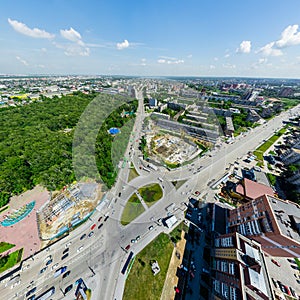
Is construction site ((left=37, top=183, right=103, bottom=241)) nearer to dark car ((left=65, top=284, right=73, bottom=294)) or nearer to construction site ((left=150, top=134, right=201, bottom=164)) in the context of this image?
dark car ((left=65, top=284, right=73, bottom=294))

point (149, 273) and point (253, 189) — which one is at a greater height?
point (253, 189)

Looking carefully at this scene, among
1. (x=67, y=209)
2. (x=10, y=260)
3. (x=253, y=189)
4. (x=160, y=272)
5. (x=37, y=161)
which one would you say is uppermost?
(x=37, y=161)

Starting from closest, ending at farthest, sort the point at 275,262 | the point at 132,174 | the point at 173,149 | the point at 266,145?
the point at 275,262, the point at 132,174, the point at 173,149, the point at 266,145

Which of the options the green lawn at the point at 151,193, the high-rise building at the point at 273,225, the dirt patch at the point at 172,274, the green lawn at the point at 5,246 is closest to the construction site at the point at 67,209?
the green lawn at the point at 5,246

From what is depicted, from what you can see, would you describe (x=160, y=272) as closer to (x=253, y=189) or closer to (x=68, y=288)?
(x=68, y=288)

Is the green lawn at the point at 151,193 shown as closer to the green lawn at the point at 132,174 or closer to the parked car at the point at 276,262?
the green lawn at the point at 132,174

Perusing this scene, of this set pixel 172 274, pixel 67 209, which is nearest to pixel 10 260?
pixel 67 209
